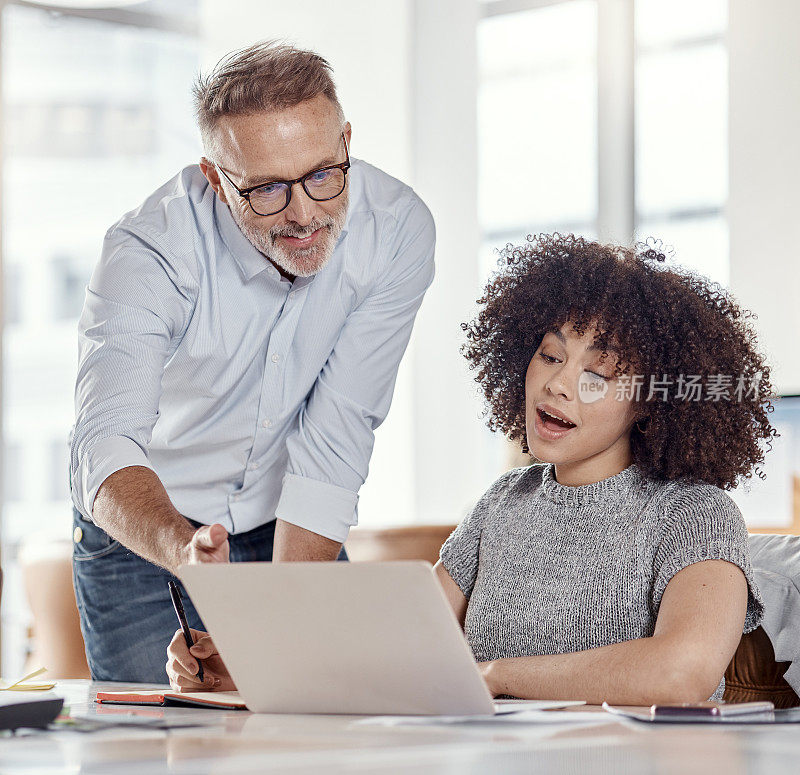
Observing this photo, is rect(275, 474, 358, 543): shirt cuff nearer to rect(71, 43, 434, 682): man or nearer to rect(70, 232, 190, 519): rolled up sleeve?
rect(71, 43, 434, 682): man

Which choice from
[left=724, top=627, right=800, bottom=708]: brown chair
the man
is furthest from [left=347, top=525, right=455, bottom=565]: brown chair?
[left=724, top=627, right=800, bottom=708]: brown chair

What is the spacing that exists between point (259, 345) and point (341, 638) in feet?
3.01

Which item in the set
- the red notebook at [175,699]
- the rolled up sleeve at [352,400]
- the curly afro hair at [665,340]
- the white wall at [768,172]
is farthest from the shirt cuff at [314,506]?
the white wall at [768,172]

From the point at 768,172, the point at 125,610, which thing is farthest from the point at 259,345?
the point at 768,172

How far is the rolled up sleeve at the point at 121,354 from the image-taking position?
5.33 feet

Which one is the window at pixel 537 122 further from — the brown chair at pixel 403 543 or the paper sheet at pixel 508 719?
the paper sheet at pixel 508 719

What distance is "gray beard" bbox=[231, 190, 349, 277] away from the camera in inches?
67.0

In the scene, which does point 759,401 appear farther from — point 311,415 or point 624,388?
point 311,415

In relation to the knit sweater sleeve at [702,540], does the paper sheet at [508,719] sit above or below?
below

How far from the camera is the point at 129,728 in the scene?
98 cm

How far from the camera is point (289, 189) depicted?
1.66 meters

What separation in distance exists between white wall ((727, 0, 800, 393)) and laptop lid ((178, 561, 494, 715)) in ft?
9.70

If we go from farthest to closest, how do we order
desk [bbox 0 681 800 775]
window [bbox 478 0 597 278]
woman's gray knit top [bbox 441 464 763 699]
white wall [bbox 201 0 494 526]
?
white wall [bbox 201 0 494 526], window [bbox 478 0 597 278], woman's gray knit top [bbox 441 464 763 699], desk [bbox 0 681 800 775]

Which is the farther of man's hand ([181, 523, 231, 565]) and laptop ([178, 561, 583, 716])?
man's hand ([181, 523, 231, 565])
